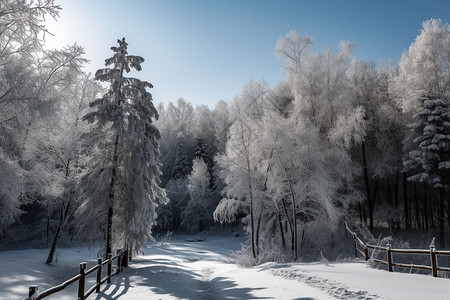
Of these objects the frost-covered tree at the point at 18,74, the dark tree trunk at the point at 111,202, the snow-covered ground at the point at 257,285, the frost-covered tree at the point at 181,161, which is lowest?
the snow-covered ground at the point at 257,285

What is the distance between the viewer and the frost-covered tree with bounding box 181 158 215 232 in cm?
4553

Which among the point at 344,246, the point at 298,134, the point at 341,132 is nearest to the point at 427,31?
the point at 341,132

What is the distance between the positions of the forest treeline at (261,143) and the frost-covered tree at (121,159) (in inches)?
2.7

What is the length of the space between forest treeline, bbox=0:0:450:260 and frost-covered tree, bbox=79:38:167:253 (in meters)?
0.07

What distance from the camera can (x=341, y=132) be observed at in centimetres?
2153

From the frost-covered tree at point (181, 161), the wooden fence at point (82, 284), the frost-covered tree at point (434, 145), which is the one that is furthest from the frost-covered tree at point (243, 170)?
the frost-covered tree at point (181, 161)

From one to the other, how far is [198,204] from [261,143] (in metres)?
27.7

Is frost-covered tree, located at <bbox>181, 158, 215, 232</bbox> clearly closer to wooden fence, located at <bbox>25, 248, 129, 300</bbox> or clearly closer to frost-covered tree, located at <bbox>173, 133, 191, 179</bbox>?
frost-covered tree, located at <bbox>173, 133, 191, 179</bbox>

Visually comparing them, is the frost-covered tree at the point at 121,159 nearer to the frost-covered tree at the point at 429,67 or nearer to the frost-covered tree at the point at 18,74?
the frost-covered tree at the point at 18,74

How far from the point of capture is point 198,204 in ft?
153

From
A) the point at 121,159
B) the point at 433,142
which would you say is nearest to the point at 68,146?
the point at 121,159

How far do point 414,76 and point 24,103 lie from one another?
2383cm

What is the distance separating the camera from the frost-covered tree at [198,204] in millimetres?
45531

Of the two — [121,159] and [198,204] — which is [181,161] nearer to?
[198,204]
